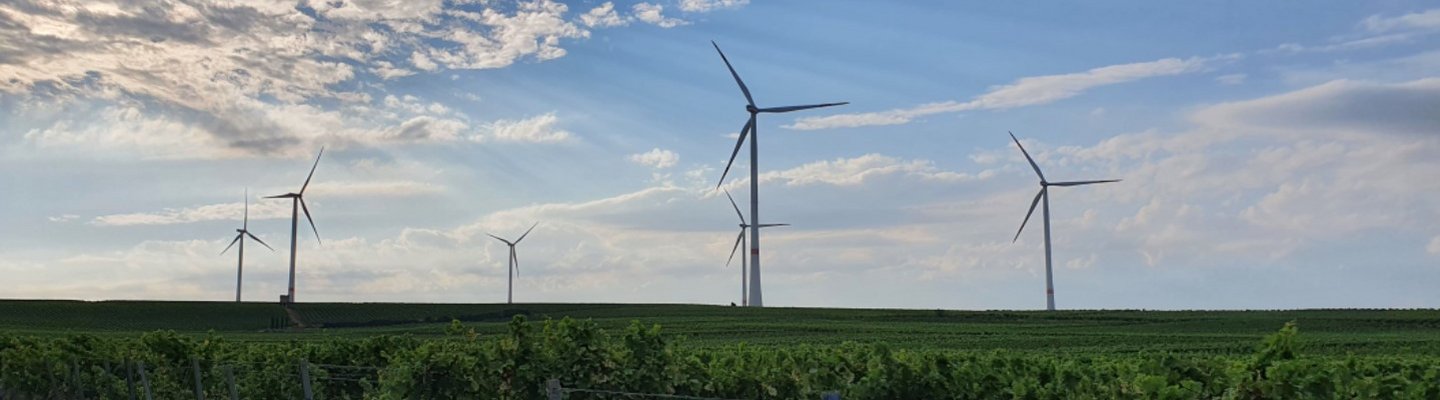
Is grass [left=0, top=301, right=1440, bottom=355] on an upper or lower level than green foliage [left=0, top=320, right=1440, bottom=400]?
upper

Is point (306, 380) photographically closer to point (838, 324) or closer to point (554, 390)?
point (554, 390)

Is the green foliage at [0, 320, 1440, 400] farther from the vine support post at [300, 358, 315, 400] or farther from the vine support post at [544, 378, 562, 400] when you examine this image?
the vine support post at [544, 378, 562, 400]

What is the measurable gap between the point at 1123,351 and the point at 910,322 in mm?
40583

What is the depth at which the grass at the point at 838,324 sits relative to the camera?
59469 millimetres

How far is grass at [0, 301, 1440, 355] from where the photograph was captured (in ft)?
195

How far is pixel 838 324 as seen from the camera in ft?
279

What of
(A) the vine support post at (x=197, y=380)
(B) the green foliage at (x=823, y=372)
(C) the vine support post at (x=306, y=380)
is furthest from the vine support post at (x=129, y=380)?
(B) the green foliage at (x=823, y=372)

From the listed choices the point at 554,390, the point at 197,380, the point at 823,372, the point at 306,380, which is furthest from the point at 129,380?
the point at 823,372

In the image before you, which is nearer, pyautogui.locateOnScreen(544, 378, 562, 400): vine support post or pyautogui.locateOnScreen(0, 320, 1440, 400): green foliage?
pyautogui.locateOnScreen(0, 320, 1440, 400): green foliage

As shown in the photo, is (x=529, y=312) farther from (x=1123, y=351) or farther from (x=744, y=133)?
(x=1123, y=351)

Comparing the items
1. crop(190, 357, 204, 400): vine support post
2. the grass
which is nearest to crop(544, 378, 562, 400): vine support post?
crop(190, 357, 204, 400): vine support post

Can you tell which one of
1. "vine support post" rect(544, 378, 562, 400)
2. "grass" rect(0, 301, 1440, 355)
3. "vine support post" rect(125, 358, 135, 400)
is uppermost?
"grass" rect(0, 301, 1440, 355)

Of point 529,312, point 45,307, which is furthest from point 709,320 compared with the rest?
point 45,307

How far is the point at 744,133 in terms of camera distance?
8888 centimetres
